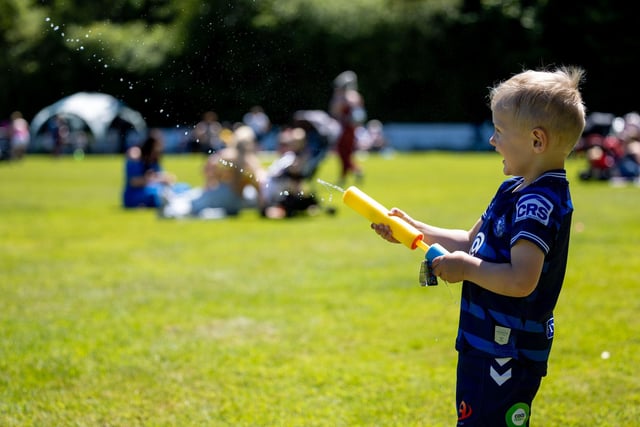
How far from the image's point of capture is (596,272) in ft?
25.6

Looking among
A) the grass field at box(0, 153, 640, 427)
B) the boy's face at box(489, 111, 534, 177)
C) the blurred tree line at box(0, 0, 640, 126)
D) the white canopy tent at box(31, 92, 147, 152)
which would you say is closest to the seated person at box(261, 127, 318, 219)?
the blurred tree line at box(0, 0, 640, 126)

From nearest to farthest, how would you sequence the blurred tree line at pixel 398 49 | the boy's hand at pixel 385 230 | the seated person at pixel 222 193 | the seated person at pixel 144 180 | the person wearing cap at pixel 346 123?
the boy's hand at pixel 385 230 → the seated person at pixel 222 193 → the seated person at pixel 144 180 → the person wearing cap at pixel 346 123 → the blurred tree line at pixel 398 49

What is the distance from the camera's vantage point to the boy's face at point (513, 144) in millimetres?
2773

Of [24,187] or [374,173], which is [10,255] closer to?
[24,187]

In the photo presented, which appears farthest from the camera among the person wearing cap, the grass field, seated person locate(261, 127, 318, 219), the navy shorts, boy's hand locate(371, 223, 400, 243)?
the person wearing cap

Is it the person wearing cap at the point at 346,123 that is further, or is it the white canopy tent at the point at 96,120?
the white canopy tent at the point at 96,120

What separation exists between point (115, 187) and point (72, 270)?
507 inches

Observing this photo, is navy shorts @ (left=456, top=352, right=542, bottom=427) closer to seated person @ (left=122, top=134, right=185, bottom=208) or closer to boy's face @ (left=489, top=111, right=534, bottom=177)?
boy's face @ (left=489, top=111, right=534, bottom=177)

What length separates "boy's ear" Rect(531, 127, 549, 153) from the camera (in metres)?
2.71

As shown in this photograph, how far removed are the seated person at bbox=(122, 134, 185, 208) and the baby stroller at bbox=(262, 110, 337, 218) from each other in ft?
8.91

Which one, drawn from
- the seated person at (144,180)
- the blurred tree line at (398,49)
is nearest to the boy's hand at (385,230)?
the blurred tree line at (398,49)

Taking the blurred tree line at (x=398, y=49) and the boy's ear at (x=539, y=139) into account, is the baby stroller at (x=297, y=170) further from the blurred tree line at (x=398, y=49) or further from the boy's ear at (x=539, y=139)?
the boy's ear at (x=539, y=139)

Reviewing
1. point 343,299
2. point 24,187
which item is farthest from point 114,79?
point 343,299

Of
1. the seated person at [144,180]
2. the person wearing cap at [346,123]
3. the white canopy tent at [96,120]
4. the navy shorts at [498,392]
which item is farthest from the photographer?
the white canopy tent at [96,120]
